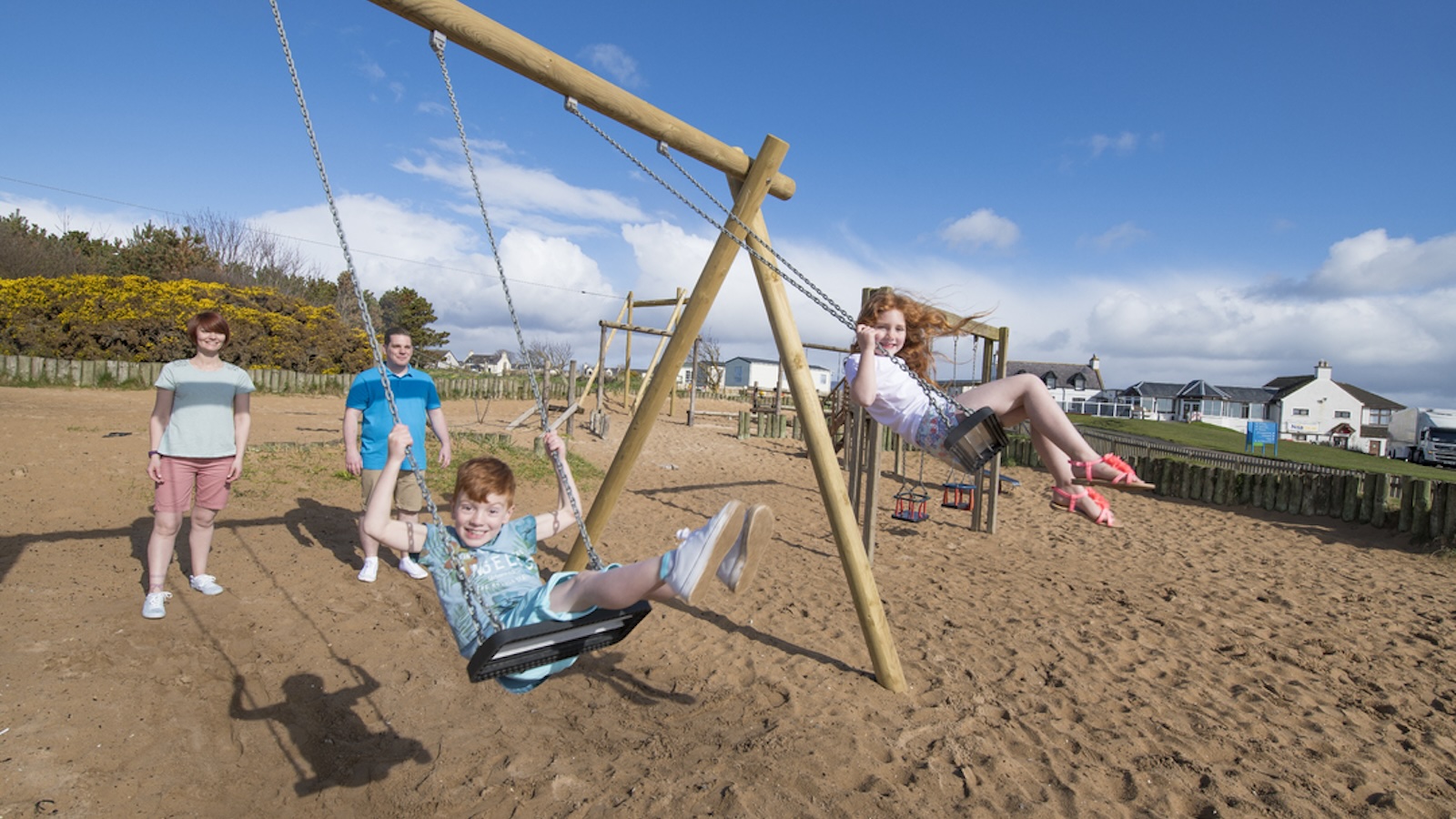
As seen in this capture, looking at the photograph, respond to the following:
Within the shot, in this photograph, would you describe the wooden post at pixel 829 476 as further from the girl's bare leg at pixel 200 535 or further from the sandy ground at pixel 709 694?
the girl's bare leg at pixel 200 535

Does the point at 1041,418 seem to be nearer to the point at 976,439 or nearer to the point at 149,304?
the point at 976,439

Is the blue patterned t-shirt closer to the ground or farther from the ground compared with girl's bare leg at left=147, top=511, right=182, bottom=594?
farther from the ground

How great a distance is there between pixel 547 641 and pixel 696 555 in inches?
20.9

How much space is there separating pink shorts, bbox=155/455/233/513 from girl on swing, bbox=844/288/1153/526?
3.39m

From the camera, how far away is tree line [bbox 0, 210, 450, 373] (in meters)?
15.7

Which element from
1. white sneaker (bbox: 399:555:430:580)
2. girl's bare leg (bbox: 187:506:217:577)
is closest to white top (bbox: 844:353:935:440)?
white sneaker (bbox: 399:555:430:580)

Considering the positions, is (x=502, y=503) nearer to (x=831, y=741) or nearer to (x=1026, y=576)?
(x=831, y=741)

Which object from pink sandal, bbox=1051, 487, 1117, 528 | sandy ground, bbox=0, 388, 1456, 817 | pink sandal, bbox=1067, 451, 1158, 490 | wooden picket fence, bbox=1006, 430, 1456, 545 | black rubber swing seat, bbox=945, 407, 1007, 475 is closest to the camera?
sandy ground, bbox=0, 388, 1456, 817

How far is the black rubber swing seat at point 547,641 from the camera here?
Answer: 88.4 inches

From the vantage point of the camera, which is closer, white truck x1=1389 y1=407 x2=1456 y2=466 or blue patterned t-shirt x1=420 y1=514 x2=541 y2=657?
blue patterned t-shirt x1=420 y1=514 x2=541 y2=657

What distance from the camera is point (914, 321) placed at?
4215 millimetres

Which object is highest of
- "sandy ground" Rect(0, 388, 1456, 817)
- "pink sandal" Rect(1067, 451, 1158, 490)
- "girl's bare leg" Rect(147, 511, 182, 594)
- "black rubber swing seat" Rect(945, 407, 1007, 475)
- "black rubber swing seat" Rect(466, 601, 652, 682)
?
"black rubber swing seat" Rect(945, 407, 1007, 475)

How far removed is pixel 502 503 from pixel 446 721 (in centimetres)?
127

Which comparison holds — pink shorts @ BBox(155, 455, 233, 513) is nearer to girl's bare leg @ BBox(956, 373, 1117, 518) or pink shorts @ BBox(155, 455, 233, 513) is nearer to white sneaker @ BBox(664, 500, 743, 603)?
white sneaker @ BBox(664, 500, 743, 603)
